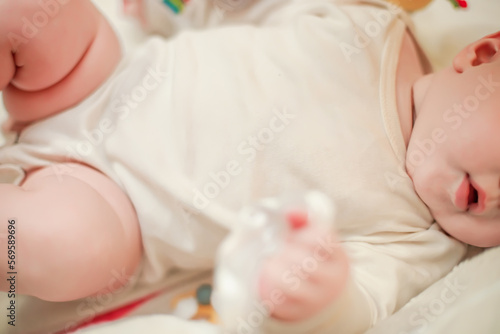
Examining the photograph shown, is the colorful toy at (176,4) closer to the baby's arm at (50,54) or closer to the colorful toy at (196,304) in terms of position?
the baby's arm at (50,54)

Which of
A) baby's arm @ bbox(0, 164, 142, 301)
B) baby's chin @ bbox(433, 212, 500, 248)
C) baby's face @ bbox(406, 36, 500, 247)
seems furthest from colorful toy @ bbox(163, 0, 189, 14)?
baby's chin @ bbox(433, 212, 500, 248)

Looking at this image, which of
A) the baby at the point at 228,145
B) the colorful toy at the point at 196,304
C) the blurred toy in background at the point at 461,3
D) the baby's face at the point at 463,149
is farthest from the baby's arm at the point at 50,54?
the blurred toy in background at the point at 461,3

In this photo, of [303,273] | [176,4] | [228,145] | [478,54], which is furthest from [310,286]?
[176,4]

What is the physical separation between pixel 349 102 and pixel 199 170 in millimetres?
251

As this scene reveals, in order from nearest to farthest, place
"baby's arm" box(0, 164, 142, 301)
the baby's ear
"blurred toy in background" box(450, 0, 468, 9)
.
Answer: "baby's arm" box(0, 164, 142, 301)
the baby's ear
"blurred toy in background" box(450, 0, 468, 9)

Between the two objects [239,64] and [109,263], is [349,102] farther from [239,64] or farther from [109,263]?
[109,263]

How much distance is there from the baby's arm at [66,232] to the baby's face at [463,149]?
446 mm

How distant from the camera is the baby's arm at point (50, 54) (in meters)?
0.64

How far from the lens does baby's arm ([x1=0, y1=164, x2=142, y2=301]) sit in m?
0.60

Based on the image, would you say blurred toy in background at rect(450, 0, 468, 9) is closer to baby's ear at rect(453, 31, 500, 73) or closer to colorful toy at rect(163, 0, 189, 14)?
baby's ear at rect(453, 31, 500, 73)

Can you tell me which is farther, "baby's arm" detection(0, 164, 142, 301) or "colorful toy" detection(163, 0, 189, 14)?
"colorful toy" detection(163, 0, 189, 14)

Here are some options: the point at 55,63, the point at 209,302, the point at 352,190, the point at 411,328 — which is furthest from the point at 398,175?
the point at 55,63

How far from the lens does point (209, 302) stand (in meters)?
0.78

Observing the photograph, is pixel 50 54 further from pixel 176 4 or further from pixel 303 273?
pixel 303 273
